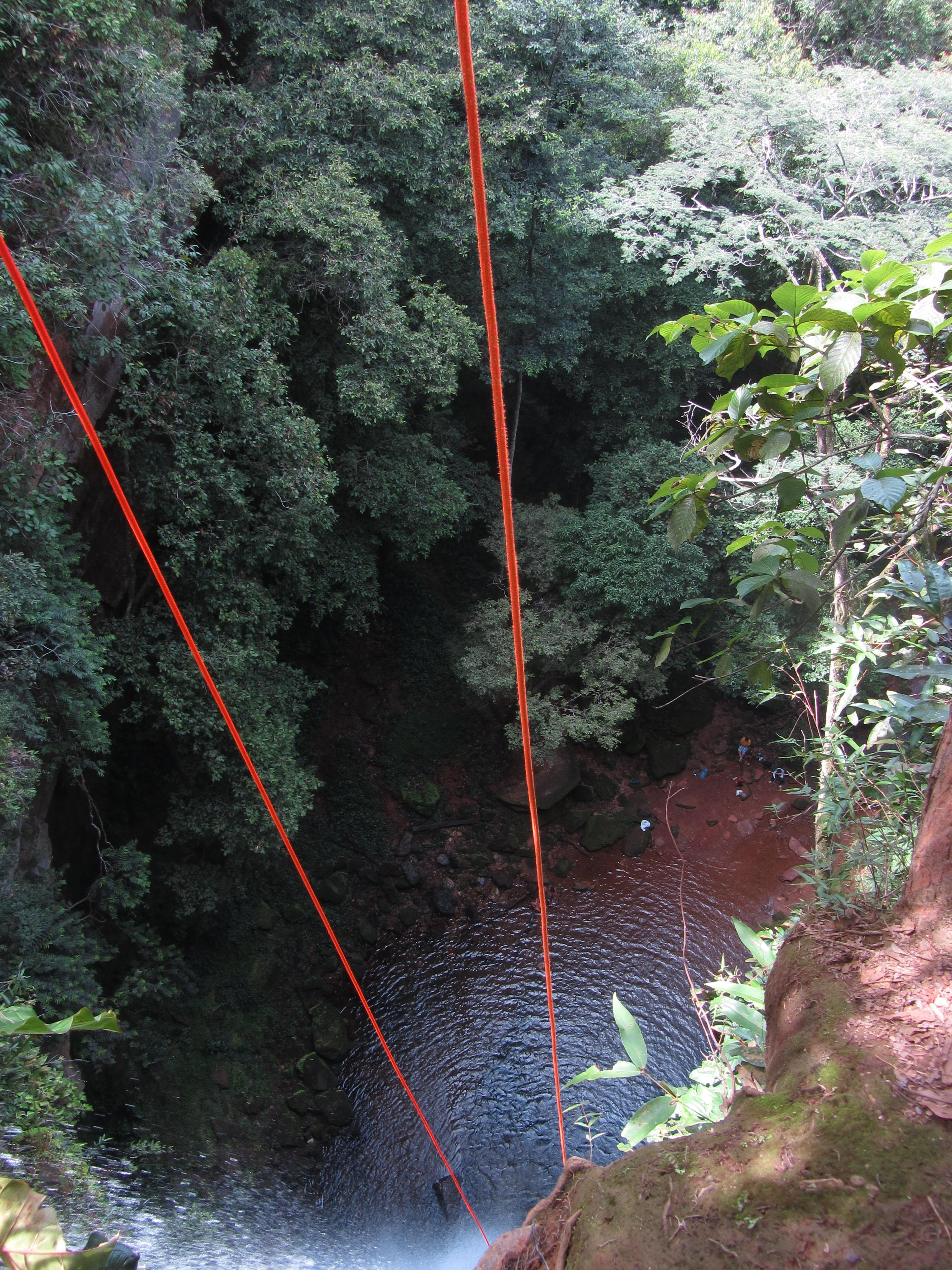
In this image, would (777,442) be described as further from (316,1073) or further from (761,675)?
(316,1073)

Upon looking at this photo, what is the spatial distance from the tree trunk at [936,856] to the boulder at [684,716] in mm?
7285

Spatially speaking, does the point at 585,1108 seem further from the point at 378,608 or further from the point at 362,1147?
the point at 378,608

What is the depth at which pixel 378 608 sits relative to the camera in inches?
309

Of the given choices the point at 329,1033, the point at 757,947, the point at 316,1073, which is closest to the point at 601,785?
the point at 329,1033

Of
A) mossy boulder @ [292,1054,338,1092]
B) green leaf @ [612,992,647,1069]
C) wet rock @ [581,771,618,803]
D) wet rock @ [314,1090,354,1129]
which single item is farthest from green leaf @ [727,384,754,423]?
wet rock @ [581,771,618,803]

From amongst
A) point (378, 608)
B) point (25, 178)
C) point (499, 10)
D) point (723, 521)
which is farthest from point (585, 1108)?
point (499, 10)

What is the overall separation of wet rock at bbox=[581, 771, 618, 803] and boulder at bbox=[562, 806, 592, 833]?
0.28m

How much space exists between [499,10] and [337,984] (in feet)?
29.8

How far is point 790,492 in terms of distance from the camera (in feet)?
4.74

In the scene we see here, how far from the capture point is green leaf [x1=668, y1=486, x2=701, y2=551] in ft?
4.76

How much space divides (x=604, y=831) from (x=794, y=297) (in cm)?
727

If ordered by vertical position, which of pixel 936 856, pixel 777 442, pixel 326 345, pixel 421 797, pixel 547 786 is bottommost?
pixel 547 786

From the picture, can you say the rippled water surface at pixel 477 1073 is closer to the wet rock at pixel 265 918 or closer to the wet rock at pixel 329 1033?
the wet rock at pixel 329 1033

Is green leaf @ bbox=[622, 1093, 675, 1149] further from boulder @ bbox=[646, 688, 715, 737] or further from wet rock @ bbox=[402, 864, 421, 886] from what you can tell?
boulder @ bbox=[646, 688, 715, 737]
